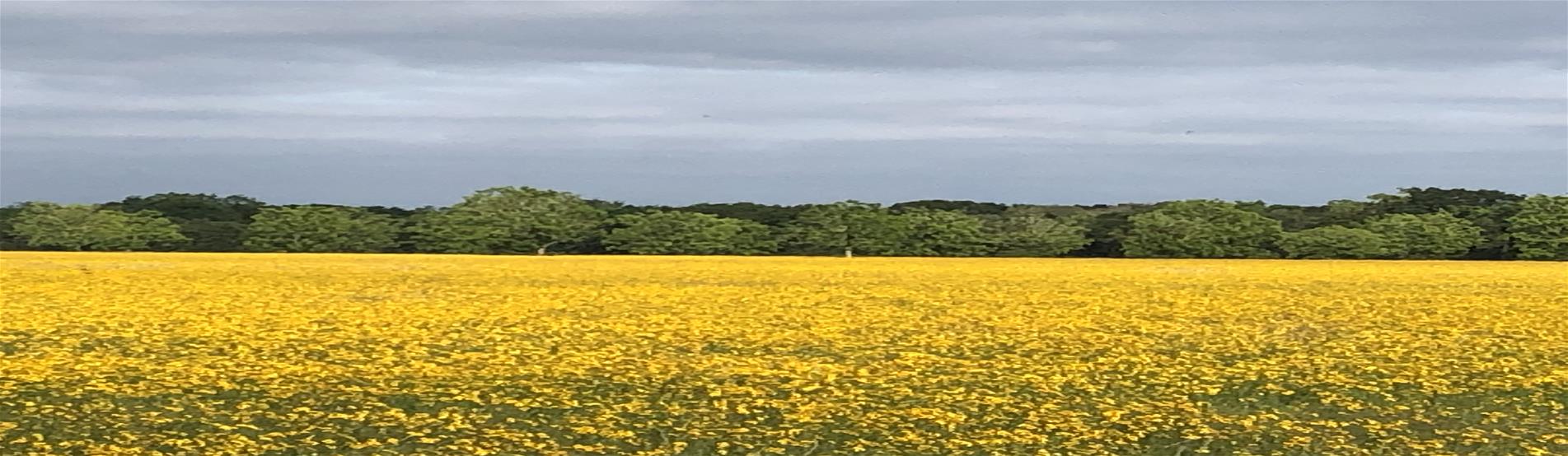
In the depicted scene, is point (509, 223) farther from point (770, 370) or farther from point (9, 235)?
point (770, 370)

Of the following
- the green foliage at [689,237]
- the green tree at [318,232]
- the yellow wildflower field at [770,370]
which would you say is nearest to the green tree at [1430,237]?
the green foliage at [689,237]

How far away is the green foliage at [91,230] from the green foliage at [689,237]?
16787 mm

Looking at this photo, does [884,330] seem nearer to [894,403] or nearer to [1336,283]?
[894,403]

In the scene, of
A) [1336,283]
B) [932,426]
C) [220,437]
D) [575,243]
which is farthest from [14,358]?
[575,243]

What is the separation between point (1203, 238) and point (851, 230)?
12.7 m

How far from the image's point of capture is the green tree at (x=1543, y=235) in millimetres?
61250

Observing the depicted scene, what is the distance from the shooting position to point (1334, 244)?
6116cm

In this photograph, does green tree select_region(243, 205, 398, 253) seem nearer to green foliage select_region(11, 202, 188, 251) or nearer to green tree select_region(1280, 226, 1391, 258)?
green foliage select_region(11, 202, 188, 251)

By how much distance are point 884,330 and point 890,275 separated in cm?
1853

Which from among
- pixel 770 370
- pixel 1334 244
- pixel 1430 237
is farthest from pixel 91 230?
pixel 770 370

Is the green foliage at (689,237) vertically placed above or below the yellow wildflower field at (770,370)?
above

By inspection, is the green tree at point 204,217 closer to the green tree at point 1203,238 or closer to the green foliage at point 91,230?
the green foliage at point 91,230

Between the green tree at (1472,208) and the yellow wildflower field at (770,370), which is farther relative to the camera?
the green tree at (1472,208)

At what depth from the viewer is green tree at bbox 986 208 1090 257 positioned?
2432 inches
